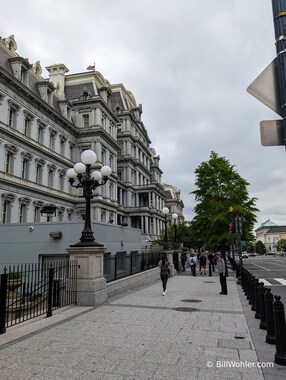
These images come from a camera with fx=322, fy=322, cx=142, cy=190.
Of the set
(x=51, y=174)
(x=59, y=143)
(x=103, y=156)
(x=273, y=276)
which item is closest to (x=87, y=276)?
(x=273, y=276)

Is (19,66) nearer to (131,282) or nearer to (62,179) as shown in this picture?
(62,179)

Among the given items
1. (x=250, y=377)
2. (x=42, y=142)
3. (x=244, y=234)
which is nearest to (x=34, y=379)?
(x=250, y=377)

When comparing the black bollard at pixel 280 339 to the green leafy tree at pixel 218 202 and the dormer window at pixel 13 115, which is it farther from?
the dormer window at pixel 13 115

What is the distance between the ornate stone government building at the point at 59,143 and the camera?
3206 centimetres

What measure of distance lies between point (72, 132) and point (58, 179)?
26.9 ft

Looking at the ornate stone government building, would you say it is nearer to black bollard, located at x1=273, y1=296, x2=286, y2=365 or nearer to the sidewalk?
the sidewalk

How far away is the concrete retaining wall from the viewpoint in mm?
13336

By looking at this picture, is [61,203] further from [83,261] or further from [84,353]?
[84,353]

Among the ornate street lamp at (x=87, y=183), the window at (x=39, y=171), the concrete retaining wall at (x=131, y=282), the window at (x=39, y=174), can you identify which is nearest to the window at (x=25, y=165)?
the window at (x=39, y=171)

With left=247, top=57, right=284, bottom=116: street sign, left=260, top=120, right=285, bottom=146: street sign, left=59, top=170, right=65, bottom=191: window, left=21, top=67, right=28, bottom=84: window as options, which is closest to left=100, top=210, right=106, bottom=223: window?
left=59, top=170, right=65, bottom=191: window

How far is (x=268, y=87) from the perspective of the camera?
379 centimetres

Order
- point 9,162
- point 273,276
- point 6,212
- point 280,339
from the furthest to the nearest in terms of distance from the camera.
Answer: point 9,162, point 6,212, point 273,276, point 280,339

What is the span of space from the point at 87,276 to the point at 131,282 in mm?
5394

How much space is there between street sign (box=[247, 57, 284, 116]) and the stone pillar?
335 inches
